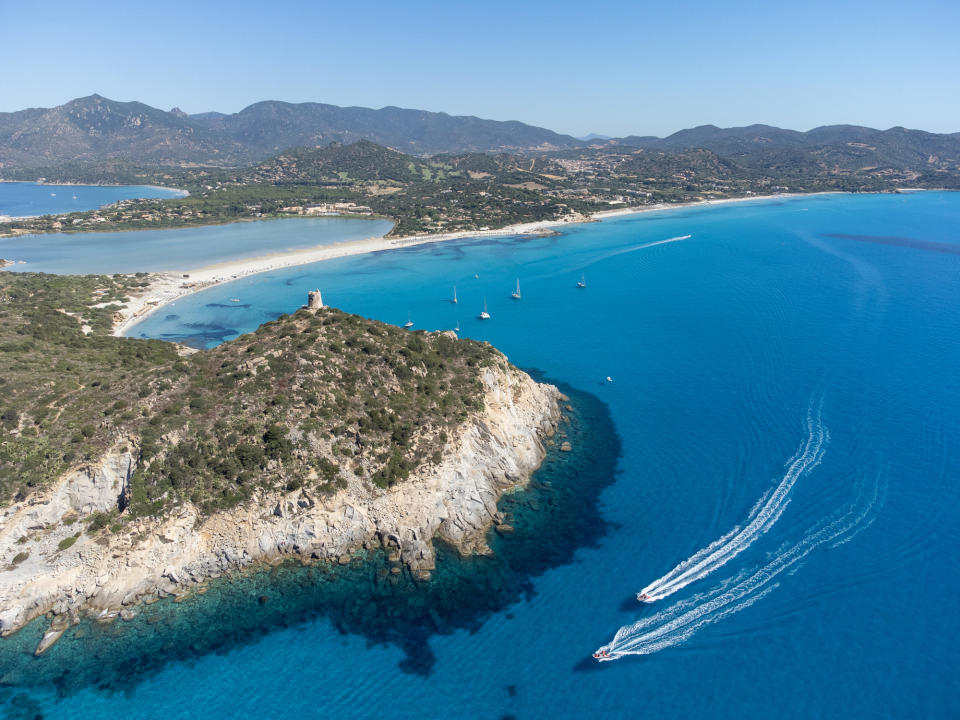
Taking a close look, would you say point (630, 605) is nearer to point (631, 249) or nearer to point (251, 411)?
point (251, 411)

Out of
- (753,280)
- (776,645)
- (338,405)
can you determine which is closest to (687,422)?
(776,645)

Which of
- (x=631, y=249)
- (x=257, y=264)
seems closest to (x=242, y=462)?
(x=257, y=264)

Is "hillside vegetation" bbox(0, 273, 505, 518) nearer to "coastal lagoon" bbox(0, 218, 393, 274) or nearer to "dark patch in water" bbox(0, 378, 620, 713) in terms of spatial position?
"dark patch in water" bbox(0, 378, 620, 713)

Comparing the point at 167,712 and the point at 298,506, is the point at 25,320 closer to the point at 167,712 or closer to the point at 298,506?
the point at 298,506

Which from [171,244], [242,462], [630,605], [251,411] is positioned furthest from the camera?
[171,244]

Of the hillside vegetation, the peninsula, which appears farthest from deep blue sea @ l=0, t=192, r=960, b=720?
the hillside vegetation

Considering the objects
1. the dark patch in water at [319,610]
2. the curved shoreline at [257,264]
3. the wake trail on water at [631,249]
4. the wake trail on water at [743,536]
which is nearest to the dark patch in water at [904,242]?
the wake trail on water at [631,249]
